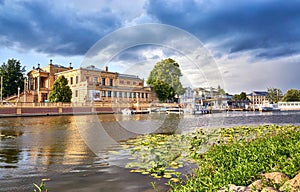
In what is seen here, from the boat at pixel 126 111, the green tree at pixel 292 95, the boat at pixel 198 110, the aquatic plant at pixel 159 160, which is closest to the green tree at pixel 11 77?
the boat at pixel 126 111

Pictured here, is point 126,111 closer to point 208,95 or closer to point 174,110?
point 174,110

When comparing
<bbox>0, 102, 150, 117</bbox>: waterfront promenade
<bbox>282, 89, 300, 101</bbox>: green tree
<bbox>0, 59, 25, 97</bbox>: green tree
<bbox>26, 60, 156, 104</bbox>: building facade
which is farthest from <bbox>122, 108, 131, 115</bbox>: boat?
<bbox>282, 89, 300, 101</bbox>: green tree

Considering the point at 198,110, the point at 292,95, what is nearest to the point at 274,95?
the point at 292,95

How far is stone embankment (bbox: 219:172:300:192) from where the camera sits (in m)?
3.97

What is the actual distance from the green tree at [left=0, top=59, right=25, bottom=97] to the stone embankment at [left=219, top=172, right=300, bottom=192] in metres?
76.9

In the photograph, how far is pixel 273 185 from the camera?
4.30 metres

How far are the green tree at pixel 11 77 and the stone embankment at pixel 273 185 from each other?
76.9 m

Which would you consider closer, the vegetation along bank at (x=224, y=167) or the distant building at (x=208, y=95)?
the vegetation along bank at (x=224, y=167)

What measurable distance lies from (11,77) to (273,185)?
265 ft

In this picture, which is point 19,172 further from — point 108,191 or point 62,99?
point 62,99

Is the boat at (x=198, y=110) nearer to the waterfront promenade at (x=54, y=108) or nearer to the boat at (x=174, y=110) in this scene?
the boat at (x=174, y=110)

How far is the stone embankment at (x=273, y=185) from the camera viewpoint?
3967 millimetres

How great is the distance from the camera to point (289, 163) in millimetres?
5395

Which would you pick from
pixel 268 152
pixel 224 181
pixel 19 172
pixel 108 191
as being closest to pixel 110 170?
pixel 108 191
